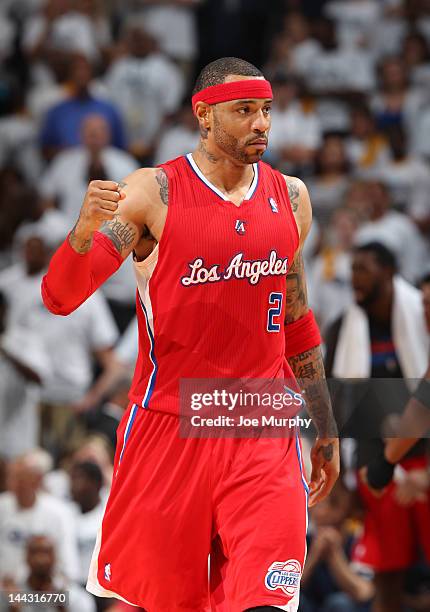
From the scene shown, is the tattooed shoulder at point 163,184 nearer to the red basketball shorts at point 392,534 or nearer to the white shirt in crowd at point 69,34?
the red basketball shorts at point 392,534

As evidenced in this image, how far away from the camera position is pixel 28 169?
12.9m

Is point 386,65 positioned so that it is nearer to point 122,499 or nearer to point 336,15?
point 336,15

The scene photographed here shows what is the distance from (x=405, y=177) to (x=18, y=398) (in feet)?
14.9

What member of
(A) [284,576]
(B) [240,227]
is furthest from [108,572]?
(B) [240,227]

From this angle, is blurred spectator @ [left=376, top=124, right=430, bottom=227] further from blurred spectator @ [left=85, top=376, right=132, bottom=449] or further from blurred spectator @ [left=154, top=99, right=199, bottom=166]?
blurred spectator @ [left=85, top=376, right=132, bottom=449]

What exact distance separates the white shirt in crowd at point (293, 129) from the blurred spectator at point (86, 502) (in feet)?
16.4

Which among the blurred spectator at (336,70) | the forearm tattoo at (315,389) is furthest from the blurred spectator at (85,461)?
the blurred spectator at (336,70)

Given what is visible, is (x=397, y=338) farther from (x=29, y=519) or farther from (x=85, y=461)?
(x=29, y=519)

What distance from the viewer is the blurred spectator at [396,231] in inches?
435

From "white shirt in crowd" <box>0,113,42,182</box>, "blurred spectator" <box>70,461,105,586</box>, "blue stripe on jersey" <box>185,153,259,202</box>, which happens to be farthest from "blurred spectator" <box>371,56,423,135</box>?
"blue stripe on jersey" <box>185,153,259,202</box>

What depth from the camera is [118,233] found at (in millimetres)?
4633

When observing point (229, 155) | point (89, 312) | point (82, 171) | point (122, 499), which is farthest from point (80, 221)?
point (82, 171)

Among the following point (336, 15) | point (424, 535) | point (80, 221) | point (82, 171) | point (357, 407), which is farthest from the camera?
point (336, 15)

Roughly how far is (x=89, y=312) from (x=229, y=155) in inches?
207
